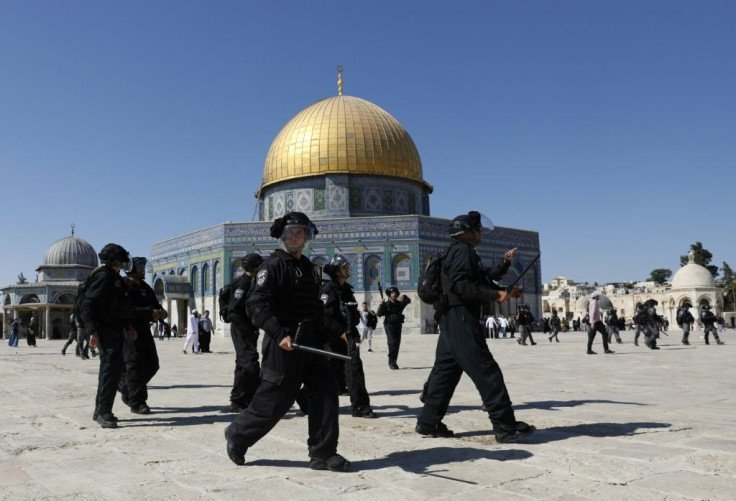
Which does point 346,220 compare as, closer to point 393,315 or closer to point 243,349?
point 393,315

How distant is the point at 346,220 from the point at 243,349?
93.4 ft

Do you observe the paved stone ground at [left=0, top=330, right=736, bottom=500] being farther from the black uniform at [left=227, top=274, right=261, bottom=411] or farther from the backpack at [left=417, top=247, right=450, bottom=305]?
the backpack at [left=417, top=247, right=450, bottom=305]

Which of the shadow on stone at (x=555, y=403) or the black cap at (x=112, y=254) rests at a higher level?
the black cap at (x=112, y=254)

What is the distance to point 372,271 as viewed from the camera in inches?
1342

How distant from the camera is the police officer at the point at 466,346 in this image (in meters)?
4.24

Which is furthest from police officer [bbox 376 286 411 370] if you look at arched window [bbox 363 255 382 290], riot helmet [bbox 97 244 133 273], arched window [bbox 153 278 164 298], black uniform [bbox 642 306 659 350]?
arched window [bbox 153 278 164 298]

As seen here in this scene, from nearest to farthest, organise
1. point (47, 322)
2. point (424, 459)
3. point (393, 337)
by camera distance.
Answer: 1. point (424, 459)
2. point (393, 337)
3. point (47, 322)

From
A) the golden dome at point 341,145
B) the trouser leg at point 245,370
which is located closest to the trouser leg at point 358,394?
the trouser leg at point 245,370

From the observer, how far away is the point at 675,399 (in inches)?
240

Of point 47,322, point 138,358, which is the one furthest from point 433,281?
point 47,322

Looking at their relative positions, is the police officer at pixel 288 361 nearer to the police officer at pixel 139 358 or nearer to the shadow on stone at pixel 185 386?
the police officer at pixel 139 358

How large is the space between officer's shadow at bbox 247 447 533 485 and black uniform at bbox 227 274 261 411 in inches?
85.5

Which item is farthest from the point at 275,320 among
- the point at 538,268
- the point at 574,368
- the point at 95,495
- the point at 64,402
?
the point at 538,268

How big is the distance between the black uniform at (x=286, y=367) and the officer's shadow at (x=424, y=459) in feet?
0.61
